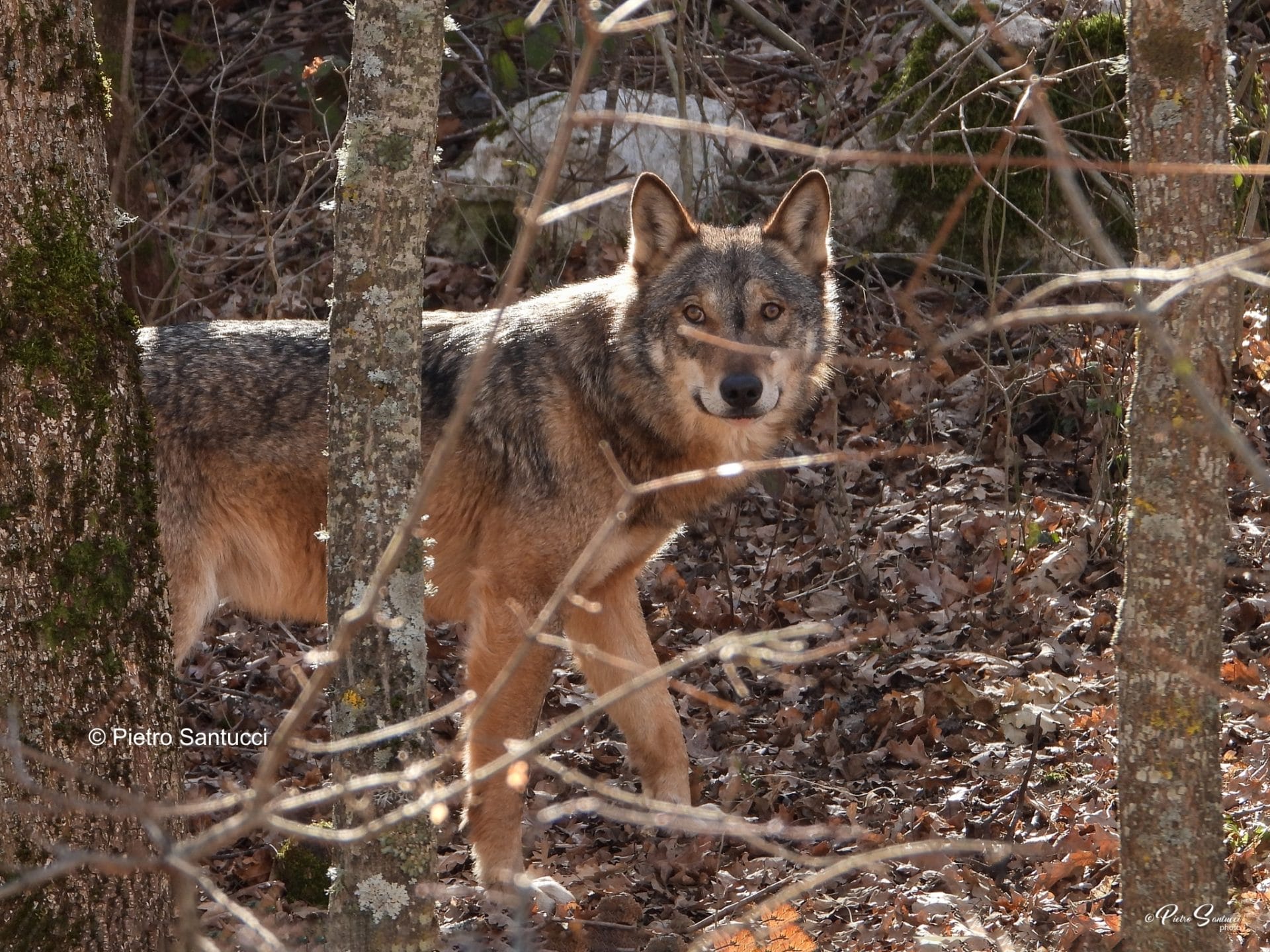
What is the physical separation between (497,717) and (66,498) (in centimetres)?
230

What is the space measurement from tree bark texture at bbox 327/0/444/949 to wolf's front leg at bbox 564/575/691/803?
2.09 meters

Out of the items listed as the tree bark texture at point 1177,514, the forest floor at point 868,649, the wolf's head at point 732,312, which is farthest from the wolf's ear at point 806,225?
the tree bark texture at point 1177,514

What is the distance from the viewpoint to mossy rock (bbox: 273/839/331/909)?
18.5 feet

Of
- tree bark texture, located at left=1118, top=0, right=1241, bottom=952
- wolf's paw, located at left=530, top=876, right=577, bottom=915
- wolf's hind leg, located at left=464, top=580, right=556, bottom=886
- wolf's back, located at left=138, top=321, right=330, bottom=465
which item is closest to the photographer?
tree bark texture, located at left=1118, top=0, right=1241, bottom=952

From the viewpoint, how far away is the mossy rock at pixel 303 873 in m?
5.65

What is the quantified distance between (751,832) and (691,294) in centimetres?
358

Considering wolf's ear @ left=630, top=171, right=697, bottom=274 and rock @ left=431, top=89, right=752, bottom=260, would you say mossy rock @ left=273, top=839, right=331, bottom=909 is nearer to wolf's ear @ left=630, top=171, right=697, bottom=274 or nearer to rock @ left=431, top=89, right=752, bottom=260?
wolf's ear @ left=630, top=171, right=697, bottom=274

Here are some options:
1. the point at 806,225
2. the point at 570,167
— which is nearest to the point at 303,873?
the point at 806,225

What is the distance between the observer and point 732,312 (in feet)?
18.6

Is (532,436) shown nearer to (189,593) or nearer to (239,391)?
(239,391)

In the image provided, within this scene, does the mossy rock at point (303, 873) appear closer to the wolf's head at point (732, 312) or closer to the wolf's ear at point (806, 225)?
the wolf's head at point (732, 312)

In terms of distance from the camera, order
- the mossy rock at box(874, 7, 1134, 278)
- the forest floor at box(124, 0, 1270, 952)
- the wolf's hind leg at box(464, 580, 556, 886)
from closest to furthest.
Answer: the forest floor at box(124, 0, 1270, 952), the wolf's hind leg at box(464, 580, 556, 886), the mossy rock at box(874, 7, 1134, 278)

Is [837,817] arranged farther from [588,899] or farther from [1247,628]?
[1247,628]

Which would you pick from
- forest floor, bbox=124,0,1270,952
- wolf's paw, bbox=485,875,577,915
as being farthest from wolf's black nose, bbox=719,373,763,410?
wolf's paw, bbox=485,875,577,915
